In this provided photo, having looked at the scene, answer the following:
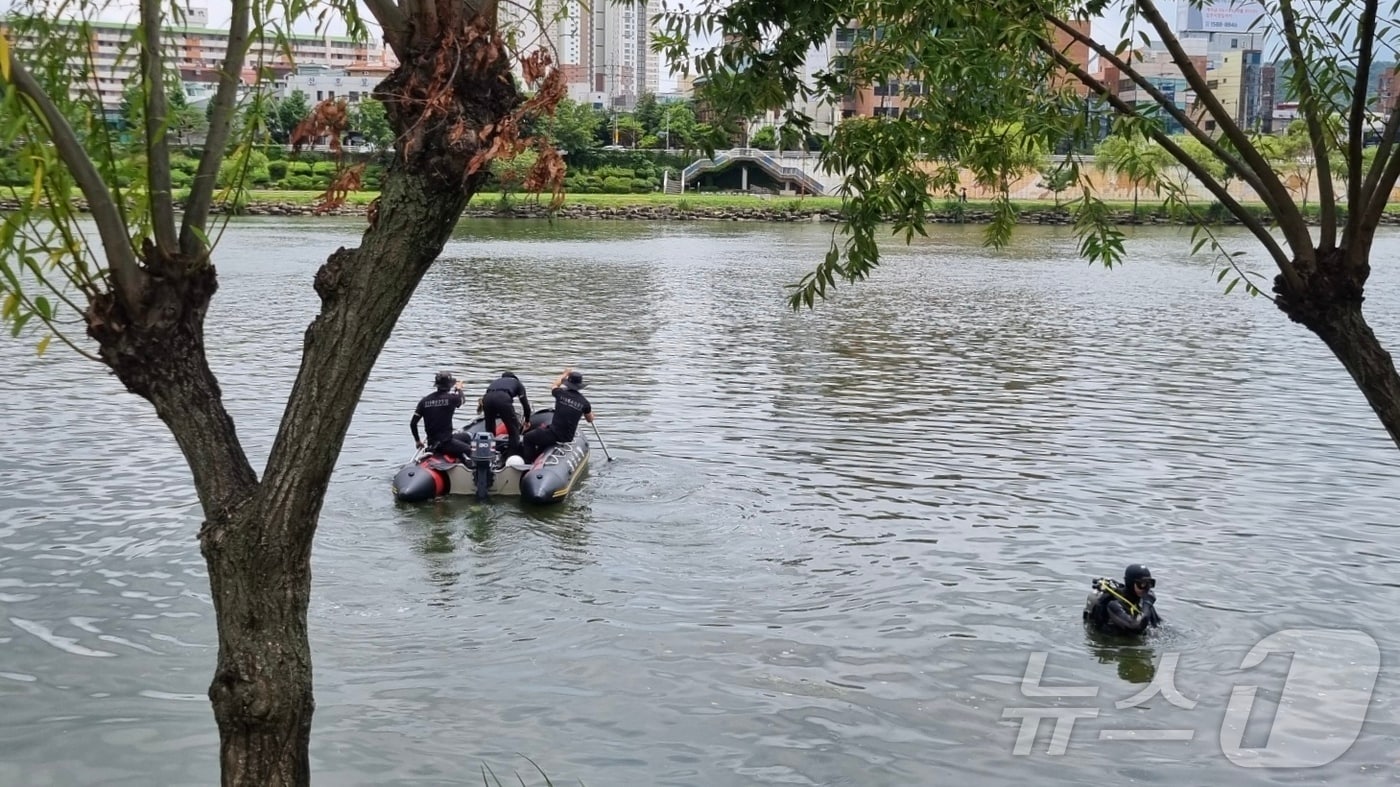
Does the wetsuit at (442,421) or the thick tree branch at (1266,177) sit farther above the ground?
the thick tree branch at (1266,177)

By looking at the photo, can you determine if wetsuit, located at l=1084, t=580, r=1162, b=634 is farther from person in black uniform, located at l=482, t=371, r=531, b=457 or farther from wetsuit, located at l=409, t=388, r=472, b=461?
person in black uniform, located at l=482, t=371, r=531, b=457

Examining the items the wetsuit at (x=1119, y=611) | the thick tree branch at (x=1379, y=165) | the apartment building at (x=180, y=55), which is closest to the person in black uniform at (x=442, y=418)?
the wetsuit at (x=1119, y=611)

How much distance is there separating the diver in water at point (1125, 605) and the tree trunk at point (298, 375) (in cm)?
790

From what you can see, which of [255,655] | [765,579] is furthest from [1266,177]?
[765,579]

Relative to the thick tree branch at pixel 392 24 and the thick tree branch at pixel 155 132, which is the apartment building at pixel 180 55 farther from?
the thick tree branch at pixel 392 24

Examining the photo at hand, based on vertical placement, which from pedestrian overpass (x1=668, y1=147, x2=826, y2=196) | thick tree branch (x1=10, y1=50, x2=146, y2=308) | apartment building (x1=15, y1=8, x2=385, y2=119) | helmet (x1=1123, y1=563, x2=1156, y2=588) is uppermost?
pedestrian overpass (x1=668, y1=147, x2=826, y2=196)

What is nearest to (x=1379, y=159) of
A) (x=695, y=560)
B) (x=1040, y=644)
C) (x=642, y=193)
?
(x=1040, y=644)

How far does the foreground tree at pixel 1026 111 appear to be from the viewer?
546cm

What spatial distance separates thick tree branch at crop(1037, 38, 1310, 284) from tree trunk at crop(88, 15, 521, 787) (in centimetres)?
297

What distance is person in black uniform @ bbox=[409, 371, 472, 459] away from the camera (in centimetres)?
1538

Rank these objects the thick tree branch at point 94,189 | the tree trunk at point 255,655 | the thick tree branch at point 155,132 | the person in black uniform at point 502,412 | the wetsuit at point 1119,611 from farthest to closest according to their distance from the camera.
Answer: the person in black uniform at point 502,412
the wetsuit at point 1119,611
the tree trunk at point 255,655
the thick tree branch at point 155,132
the thick tree branch at point 94,189

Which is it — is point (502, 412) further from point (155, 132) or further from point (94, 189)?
→ point (94, 189)

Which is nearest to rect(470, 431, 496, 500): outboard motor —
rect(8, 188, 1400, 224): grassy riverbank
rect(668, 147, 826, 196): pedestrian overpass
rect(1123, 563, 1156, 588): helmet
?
rect(1123, 563, 1156, 588): helmet

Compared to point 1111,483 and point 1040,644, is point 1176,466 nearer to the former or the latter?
point 1111,483
